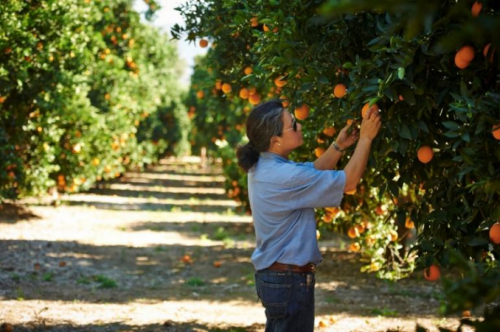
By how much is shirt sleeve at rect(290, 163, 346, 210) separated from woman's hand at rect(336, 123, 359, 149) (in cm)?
30

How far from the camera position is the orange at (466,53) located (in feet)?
9.16

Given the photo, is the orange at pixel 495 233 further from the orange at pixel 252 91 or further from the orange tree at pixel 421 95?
the orange at pixel 252 91

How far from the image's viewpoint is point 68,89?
11.2 metres

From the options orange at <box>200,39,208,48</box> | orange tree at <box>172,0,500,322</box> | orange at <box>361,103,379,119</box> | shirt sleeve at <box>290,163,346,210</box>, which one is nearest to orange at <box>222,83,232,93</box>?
orange at <box>200,39,208,48</box>

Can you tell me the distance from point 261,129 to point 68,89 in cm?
839

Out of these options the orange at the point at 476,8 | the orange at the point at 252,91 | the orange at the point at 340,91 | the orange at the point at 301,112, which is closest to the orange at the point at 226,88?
the orange at the point at 252,91

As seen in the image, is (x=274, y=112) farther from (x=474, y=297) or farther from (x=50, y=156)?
(x=50, y=156)

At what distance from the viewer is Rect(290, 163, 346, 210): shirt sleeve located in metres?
3.18

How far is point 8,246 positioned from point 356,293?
5416 millimetres

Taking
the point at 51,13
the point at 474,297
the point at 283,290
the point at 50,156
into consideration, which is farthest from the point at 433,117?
the point at 50,156

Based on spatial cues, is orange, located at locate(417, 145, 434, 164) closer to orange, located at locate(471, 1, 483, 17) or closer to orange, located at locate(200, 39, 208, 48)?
orange, located at locate(471, 1, 483, 17)

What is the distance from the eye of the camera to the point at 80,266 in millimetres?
9688

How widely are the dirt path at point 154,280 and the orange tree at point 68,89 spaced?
1192mm

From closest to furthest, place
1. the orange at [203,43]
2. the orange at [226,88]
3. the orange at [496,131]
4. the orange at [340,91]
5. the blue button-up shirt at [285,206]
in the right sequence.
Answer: the orange at [496,131], the blue button-up shirt at [285,206], the orange at [340,91], the orange at [226,88], the orange at [203,43]
